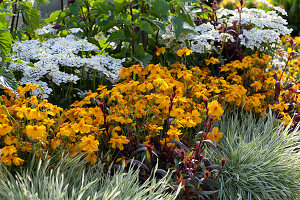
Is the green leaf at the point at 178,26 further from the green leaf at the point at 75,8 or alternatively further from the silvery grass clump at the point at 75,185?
the silvery grass clump at the point at 75,185

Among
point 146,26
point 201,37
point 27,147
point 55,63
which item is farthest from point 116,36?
point 27,147

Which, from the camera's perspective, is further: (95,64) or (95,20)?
(95,20)

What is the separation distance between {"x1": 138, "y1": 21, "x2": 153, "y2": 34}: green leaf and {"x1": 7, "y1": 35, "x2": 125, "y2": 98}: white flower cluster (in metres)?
0.28

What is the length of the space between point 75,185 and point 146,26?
1.26 metres

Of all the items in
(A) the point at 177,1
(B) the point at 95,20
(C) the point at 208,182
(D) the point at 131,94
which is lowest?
(C) the point at 208,182

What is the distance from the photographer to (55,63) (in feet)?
7.75

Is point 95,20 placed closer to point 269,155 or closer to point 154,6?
point 154,6

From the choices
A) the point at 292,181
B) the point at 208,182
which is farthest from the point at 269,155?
the point at 208,182

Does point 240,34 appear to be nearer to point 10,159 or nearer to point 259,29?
point 259,29

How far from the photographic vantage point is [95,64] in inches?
95.1

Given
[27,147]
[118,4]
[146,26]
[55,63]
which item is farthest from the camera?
[118,4]

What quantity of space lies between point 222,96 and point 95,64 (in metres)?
0.90

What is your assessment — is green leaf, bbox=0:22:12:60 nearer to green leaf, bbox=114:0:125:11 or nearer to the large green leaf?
the large green leaf

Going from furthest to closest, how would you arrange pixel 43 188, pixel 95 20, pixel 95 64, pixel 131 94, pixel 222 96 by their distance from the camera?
pixel 95 20 → pixel 222 96 → pixel 95 64 → pixel 131 94 → pixel 43 188
